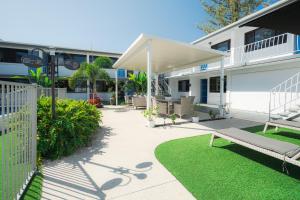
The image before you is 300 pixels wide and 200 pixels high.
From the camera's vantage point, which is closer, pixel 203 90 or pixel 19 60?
pixel 203 90

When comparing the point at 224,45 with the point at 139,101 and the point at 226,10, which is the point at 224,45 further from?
the point at 139,101

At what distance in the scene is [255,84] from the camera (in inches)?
472

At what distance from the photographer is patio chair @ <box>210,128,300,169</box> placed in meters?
3.18

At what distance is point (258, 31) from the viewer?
41.8 feet

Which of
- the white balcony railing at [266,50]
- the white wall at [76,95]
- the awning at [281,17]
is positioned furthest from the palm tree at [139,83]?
the awning at [281,17]

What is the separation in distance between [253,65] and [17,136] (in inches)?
496

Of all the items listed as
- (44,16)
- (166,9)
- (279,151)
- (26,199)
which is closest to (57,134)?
(26,199)

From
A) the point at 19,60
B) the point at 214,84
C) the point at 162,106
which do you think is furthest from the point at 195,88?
the point at 19,60

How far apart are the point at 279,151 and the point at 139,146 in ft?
11.4

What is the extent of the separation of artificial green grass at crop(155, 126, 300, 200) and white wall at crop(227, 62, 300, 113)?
831 centimetres

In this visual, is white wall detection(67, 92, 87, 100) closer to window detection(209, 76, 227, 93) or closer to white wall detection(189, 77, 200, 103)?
white wall detection(189, 77, 200, 103)

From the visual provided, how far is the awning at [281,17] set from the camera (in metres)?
2.77

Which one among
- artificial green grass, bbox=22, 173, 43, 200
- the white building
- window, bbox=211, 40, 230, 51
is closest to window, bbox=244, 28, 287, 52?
the white building

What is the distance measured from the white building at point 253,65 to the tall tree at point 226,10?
815 cm
